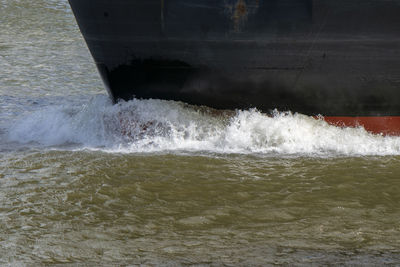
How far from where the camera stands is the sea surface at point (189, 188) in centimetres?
377

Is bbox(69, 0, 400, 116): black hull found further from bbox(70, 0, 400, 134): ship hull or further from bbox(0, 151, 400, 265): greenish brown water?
bbox(0, 151, 400, 265): greenish brown water

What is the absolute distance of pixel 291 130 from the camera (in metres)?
6.07

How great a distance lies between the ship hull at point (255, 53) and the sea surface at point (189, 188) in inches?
8.1

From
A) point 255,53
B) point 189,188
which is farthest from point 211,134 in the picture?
point 189,188

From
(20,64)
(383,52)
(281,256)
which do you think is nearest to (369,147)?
(383,52)

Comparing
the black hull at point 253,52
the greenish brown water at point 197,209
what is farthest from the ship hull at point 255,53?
the greenish brown water at point 197,209

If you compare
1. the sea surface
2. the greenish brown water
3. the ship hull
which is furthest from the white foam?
the greenish brown water

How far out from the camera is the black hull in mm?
5633

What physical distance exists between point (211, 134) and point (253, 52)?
937 mm

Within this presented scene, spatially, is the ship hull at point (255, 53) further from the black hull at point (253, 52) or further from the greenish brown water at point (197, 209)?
the greenish brown water at point (197, 209)

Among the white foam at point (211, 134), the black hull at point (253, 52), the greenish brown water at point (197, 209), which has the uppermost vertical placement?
the black hull at point (253, 52)

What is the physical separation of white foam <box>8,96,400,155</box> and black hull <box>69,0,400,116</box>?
0.13 m

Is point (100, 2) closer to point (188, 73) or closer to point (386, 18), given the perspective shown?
point (188, 73)

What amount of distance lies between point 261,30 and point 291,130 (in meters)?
1.08
